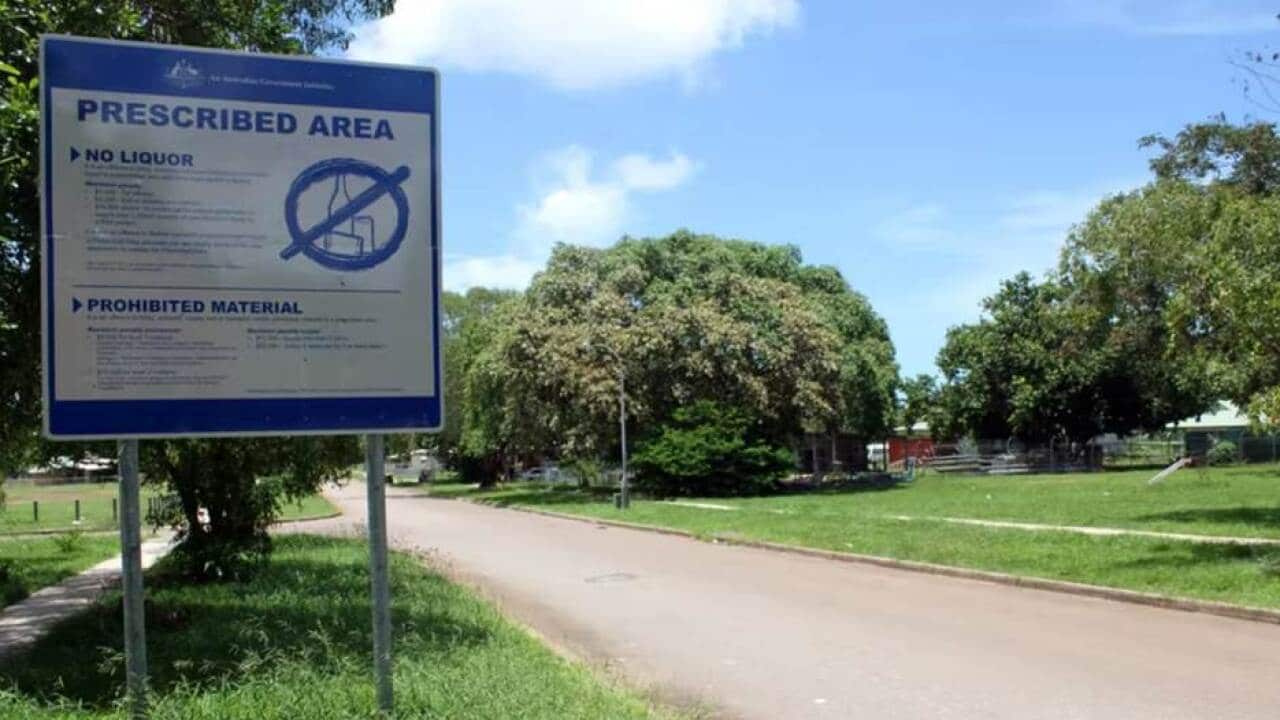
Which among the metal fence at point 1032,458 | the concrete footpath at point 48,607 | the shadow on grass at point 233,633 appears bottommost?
the metal fence at point 1032,458

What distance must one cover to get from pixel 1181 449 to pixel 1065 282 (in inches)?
1903

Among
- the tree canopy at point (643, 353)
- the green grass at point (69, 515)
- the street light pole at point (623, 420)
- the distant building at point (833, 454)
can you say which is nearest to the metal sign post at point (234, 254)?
the green grass at point (69, 515)

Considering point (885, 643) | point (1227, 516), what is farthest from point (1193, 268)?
point (885, 643)

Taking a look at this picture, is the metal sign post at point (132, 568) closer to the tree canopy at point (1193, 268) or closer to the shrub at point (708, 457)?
the tree canopy at point (1193, 268)

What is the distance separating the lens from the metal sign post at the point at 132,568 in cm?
516

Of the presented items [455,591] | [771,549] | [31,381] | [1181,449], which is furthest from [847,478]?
[31,381]

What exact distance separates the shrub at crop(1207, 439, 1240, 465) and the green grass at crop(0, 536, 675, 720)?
55.4 meters

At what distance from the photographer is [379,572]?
5.40 metres

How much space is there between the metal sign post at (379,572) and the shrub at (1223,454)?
2426 inches

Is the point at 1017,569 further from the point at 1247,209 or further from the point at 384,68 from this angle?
the point at 384,68

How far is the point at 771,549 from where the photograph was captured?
2094 cm

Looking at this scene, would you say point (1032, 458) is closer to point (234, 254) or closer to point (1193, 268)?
point (1193, 268)

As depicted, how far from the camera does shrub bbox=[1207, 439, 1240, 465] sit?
59.6 m

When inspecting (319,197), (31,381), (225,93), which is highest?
(225,93)
